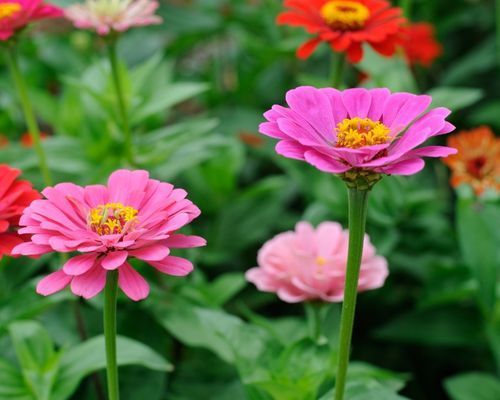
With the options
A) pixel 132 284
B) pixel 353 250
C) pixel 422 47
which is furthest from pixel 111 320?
pixel 422 47

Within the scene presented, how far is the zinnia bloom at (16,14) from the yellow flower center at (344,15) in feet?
0.98

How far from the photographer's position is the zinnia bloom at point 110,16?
3.03 ft

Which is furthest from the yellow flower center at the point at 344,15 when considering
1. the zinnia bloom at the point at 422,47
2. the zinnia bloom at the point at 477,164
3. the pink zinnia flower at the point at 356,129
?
the zinnia bloom at the point at 422,47

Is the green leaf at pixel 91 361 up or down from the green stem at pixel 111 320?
down

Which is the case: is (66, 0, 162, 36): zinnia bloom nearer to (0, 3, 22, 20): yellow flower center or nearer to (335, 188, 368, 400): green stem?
(0, 3, 22, 20): yellow flower center

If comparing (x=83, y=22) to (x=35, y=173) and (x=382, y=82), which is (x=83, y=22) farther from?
(x=382, y=82)

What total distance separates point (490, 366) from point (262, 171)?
1.83 ft

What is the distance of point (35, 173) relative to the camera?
3.53ft

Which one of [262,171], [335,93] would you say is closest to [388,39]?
[335,93]

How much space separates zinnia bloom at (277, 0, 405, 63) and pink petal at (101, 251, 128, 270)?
15.9 inches

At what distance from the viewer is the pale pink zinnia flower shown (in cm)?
78

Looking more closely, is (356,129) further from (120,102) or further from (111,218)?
(120,102)

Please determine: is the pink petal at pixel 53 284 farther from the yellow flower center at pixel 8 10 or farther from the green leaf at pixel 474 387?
the green leaf at pixel 474 387

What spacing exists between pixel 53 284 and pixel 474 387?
59 centimetres
